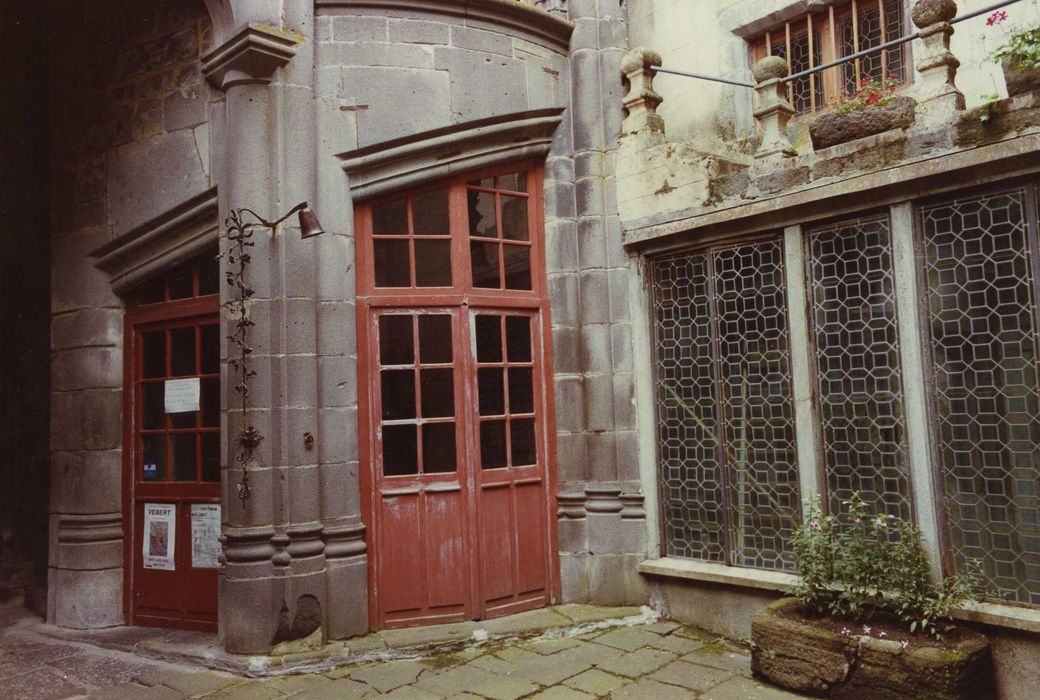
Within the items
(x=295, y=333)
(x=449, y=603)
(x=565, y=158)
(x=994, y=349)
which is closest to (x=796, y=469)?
(x=994, y=349)

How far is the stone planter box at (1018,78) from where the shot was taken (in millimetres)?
3893

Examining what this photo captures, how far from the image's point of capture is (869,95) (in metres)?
5.09

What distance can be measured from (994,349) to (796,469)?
4.22ft

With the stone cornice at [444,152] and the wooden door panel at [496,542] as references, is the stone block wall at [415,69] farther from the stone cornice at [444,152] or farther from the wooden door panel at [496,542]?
the wooden door panel at [496,542]

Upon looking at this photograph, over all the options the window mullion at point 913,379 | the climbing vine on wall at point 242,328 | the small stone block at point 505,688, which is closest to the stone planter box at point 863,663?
the window mullion at point 913,379

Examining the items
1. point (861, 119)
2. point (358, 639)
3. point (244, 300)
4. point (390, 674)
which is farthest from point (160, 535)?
point (861, 119)

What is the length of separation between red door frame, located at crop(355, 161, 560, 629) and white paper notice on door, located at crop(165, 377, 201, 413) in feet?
4.21

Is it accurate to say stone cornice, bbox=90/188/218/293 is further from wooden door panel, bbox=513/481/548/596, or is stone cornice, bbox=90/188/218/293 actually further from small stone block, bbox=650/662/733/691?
small stone block, bbox=650/662/733/691

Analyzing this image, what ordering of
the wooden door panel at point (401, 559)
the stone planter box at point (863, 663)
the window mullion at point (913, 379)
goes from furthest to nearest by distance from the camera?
the wooden door panel at point (401, 559), the window mullion at point (913, 379), the stone planter box at point (863, 663)

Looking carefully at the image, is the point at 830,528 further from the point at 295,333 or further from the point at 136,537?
the point at 136,537

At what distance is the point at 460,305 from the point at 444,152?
1.04 m

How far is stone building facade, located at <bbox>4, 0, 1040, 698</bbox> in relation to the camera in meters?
4.75

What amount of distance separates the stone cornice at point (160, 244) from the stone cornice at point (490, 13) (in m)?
1.57

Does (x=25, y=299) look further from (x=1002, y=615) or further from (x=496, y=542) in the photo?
(x=1002, y=615)
